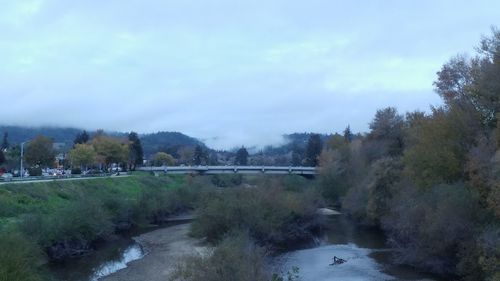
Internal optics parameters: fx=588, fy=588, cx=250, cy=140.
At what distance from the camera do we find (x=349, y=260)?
40844 millimetres

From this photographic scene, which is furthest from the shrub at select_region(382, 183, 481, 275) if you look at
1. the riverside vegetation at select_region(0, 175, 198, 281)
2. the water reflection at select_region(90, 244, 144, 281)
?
the riverside vegetation at select_region(0, 175, 198, 281)

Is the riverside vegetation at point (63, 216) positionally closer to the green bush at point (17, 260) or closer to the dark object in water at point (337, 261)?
the green bush at point (17, 260)

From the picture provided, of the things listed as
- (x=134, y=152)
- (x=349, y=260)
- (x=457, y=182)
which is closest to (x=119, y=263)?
(x=349, y=260)

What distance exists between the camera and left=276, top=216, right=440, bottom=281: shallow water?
35.1m

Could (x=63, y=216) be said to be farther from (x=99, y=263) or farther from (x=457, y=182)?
(x=457, y=182)

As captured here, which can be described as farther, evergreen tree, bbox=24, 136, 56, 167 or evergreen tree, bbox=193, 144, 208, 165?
evergreen tree, bbox=193, 144, 208, 165

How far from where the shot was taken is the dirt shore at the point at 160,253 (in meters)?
36.1

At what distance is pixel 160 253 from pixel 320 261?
12752 millimetres

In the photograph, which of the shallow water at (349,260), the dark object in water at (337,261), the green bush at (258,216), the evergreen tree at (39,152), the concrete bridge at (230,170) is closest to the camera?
the shallow water at (349,260)

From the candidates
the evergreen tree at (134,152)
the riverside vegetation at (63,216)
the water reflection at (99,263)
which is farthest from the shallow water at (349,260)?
the evergreen tree at (134,152)

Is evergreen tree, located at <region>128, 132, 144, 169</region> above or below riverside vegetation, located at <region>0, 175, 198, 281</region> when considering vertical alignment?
above

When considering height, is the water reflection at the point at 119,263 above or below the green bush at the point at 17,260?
below

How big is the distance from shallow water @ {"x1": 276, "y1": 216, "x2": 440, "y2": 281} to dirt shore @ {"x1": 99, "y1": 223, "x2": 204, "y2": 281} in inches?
287

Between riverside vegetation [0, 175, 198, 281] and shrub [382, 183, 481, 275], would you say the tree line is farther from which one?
riverside vegetation [0, 175, 198, 281]
